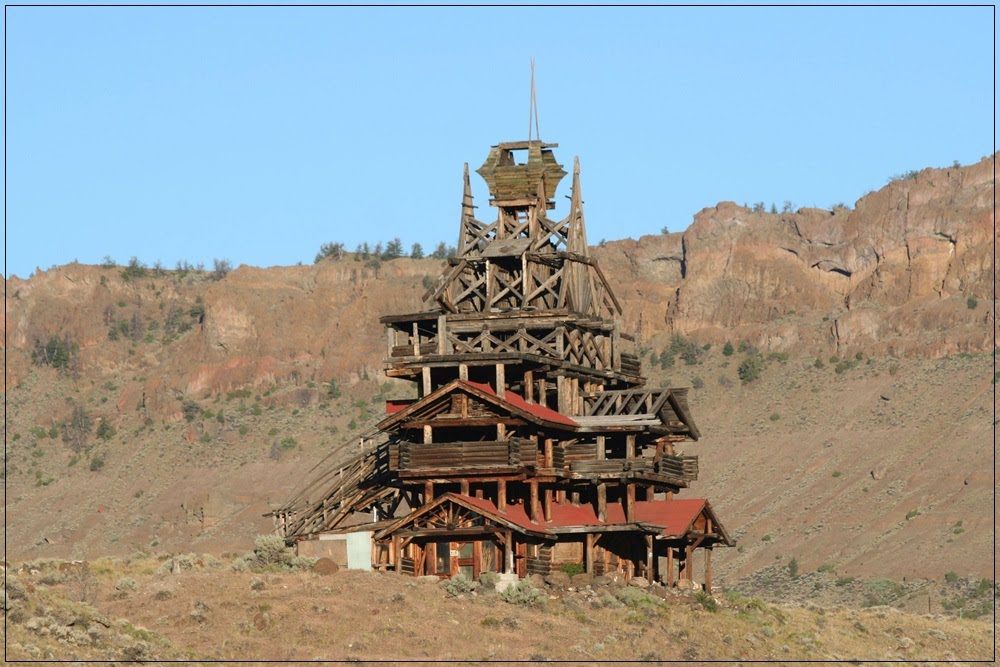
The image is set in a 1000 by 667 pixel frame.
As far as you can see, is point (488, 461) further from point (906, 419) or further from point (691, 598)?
point (906, 419)

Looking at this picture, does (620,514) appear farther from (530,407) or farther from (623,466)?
(530,407)

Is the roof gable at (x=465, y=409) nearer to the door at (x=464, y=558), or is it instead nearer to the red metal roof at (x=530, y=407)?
the red metal roof at (x=530, y=407)

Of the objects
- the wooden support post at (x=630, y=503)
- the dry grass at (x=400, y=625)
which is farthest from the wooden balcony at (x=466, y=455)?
the wooden support post at (x=630, y=503)

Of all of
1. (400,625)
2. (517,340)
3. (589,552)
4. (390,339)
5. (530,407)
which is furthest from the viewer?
(517,340)

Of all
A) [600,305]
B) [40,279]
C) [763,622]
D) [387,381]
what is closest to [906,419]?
[387,381]

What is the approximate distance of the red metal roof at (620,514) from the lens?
232 ft

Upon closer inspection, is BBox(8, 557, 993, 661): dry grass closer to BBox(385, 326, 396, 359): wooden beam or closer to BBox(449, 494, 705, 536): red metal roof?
BBox(449, 494, 705, 536): red metal roof

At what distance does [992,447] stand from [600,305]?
47.1 metres

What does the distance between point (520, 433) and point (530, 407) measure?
1.49m

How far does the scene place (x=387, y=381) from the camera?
527 feet

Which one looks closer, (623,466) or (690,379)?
(623,466)

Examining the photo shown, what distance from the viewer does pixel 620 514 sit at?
7306cm

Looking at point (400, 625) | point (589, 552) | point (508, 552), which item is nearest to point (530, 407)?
point (589, 552)

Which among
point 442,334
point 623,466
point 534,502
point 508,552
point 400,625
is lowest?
point 400,625
